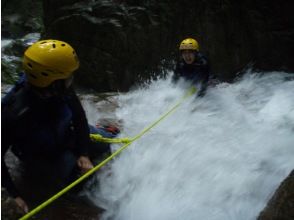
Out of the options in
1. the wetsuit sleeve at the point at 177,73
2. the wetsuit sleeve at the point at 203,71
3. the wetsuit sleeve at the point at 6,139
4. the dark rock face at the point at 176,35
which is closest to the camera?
the wetsuit sleeve at the point at 6,139

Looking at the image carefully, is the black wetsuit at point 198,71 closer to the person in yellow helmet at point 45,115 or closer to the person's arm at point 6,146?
the person in yellow helmet at point 45,115

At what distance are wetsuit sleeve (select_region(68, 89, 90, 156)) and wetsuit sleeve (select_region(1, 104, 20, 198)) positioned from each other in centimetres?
50

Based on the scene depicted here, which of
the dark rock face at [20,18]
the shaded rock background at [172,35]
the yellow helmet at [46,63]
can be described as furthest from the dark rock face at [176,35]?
the dark rock face at [20,18]

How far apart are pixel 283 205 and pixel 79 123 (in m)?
1.60

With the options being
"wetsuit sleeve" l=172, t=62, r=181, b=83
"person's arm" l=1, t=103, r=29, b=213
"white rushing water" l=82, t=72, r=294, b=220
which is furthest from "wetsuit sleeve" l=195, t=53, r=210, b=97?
"person's arm" l=1, t=103, r=29, b=213

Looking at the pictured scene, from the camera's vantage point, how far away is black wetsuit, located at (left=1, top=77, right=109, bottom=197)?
2.67 meters

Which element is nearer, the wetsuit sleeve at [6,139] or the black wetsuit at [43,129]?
the wetsuit sleeve at [6,139]

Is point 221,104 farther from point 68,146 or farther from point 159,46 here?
point 68,146

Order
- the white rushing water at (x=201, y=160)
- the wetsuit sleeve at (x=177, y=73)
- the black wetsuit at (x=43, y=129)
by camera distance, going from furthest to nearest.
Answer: the wetsuit sleeve at (x=177, y=73) < the white rushing water at (x=201, y=160) < the black wetsuit at (x=43, y=129)

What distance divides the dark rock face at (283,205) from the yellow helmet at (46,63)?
5.71 ft

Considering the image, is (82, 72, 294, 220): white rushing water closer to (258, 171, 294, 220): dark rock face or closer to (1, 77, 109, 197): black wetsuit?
(1, 77, 109, 197): black wetsuit

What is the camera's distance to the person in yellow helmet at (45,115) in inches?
105

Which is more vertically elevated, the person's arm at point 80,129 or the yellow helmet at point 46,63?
the yellow helmet at point 46,63

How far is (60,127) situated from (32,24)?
19.8 metres
